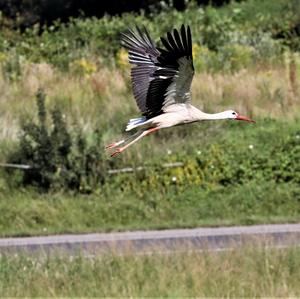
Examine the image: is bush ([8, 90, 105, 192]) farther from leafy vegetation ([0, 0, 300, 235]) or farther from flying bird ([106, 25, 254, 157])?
flying bird ([106, 25, 254, 157])

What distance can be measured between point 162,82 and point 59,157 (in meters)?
6.97

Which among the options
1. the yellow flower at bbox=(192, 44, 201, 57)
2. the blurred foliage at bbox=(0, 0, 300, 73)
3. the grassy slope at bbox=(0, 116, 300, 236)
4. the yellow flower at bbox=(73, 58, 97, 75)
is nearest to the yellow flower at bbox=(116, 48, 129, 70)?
the blurred foliage at bbox=(0, 0, 300, 73)

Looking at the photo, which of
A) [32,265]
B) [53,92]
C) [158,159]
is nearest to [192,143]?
[158,159]

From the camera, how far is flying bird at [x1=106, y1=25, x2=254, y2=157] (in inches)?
354

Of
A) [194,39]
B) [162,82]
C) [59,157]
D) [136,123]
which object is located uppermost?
[194,39]

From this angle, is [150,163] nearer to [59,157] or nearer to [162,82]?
[59,157]

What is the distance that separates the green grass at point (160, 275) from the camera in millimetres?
10258

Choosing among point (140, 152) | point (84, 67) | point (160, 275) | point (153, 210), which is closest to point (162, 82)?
point (160, 275)

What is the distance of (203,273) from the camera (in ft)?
34.6

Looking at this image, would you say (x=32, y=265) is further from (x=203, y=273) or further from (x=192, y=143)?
(x=192, y=143)

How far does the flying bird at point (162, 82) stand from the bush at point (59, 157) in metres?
5.88

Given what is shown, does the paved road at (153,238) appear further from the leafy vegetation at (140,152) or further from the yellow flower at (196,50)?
the yellow flower at (196,50)

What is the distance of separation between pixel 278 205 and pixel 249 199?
38cm

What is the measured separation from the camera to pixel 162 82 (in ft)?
31.1
